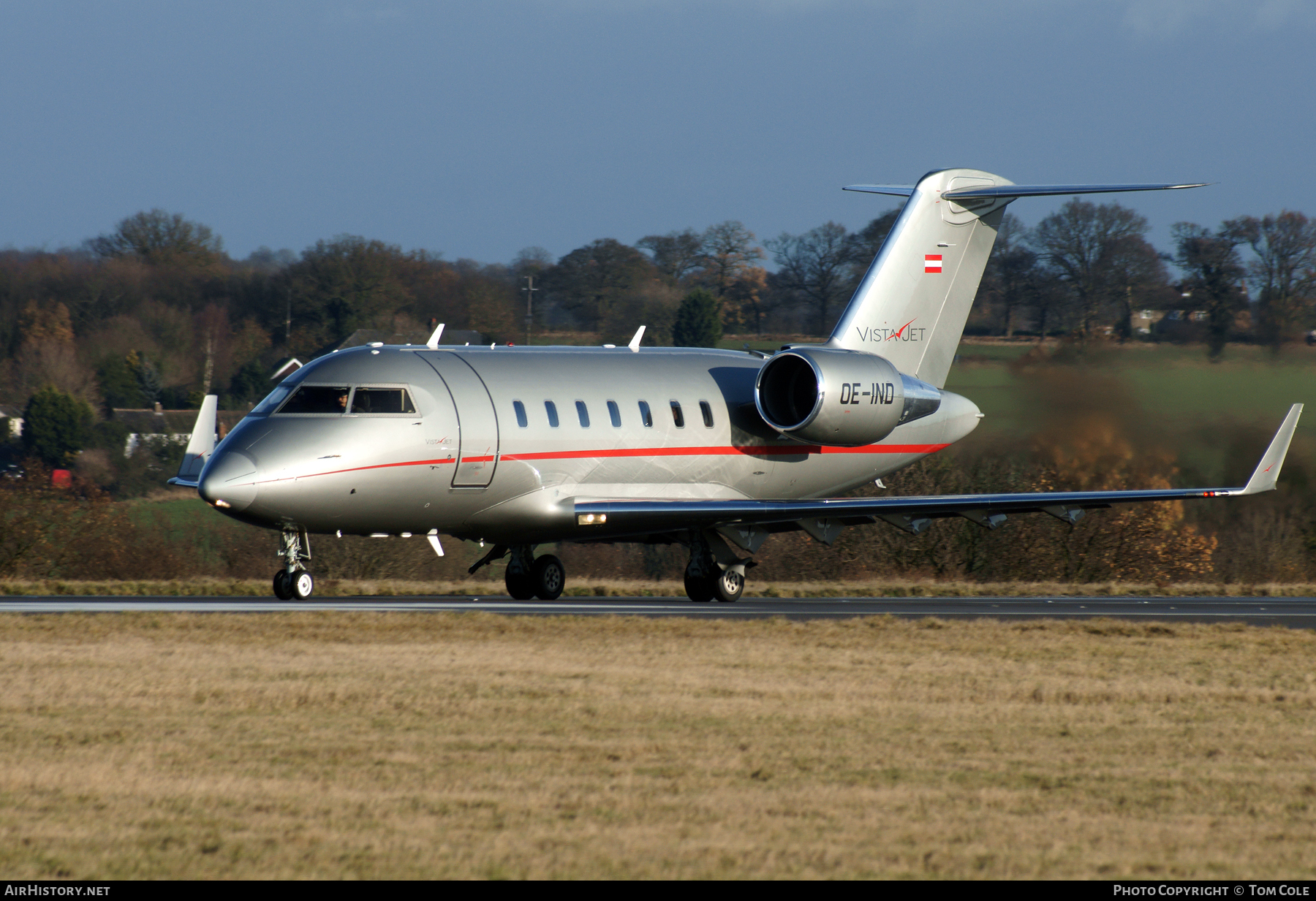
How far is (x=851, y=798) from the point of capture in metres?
8.54

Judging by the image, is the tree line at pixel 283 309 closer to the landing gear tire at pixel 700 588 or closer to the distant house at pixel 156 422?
the distant house at pixel 156 422

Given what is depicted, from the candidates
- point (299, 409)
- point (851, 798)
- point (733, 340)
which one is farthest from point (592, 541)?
point (733, 340)

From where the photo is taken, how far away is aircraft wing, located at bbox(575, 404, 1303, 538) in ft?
77.7

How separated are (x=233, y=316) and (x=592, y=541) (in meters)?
56.1

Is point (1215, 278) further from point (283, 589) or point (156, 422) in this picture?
point (156, 422)

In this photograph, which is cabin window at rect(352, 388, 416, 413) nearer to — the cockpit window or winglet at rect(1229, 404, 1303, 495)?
the cockpit window

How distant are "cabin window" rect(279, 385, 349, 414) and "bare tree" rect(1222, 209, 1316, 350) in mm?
21456

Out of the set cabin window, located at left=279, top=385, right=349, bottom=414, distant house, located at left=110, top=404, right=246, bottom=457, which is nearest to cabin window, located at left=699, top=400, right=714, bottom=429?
cabin window, located at left=279, top=385, right=349, bottom=414

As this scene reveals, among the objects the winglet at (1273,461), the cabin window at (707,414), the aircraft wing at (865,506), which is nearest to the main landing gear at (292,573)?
the aircraft wing at (865,506)

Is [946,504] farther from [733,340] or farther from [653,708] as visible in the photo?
[733,340]

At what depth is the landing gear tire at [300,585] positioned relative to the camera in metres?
22.0

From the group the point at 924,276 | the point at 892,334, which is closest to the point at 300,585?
the point at 892,334

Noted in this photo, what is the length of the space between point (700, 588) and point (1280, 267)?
797 inches
